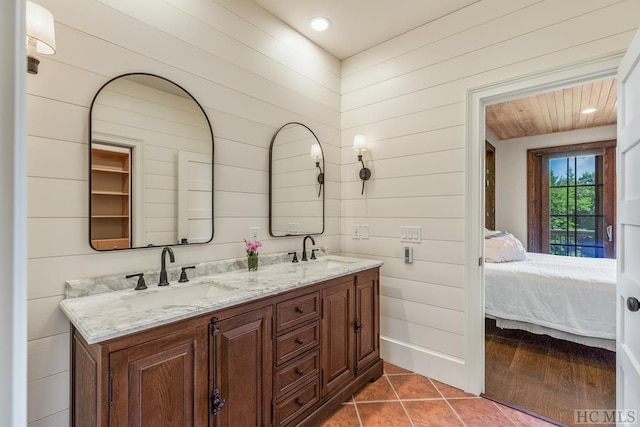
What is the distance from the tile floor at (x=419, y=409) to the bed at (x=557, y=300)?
3.74 ft

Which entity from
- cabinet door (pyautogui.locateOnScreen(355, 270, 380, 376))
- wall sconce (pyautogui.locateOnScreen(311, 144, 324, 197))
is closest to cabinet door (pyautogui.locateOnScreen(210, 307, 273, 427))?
cabinet door (pyautogui.locateOnScreen(355, 270, 380, 376))

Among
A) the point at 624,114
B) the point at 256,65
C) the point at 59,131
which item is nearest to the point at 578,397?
the point at 624,114

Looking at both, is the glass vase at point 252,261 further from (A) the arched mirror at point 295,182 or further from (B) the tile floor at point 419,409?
(B) the tile floor at point 419,409

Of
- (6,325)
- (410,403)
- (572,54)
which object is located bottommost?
(410,403)

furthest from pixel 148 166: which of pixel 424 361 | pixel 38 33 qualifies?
pixel 424 361

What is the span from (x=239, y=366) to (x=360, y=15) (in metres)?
2.51

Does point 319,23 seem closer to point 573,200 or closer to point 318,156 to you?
point 318,156

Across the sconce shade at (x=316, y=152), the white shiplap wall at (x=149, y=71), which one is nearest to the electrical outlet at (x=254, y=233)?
the white shiplap wall at (x=149, y=71)

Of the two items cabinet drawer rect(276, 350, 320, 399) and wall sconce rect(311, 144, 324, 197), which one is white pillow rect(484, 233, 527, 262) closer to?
wall sconce rect(311, 144, 324, 197)

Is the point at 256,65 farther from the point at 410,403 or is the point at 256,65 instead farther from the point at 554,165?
the point at 554,165

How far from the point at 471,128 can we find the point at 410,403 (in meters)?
1.97

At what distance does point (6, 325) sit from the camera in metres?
0.47

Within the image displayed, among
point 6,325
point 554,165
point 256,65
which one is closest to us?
point 6,325

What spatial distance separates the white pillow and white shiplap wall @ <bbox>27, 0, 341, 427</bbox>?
2079mm
